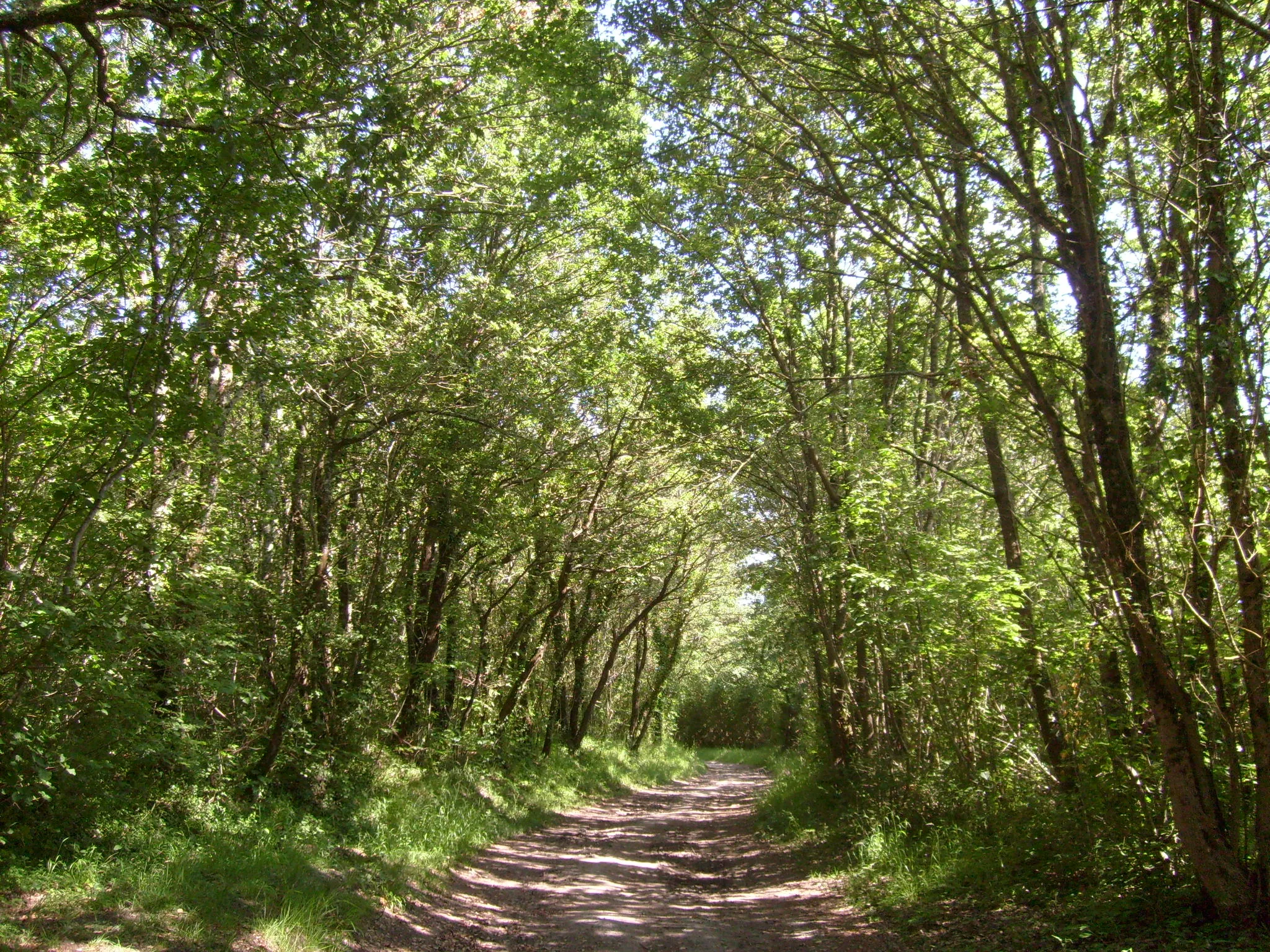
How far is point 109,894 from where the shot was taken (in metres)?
5.11

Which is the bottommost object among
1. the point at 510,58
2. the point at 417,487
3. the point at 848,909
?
the point at 848,909

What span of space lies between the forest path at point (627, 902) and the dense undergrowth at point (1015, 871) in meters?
0.52

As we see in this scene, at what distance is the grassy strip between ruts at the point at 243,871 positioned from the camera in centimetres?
482

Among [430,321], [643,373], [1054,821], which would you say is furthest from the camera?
[643,373]

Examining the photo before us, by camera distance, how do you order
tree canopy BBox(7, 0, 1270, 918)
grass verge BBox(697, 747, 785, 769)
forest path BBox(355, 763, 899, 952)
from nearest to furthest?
tree canopy BBox(7, 0, 1270, 918), forest path BBox(355, 763, 899, 952), grass verge BBox(697, 747, 785, 769)

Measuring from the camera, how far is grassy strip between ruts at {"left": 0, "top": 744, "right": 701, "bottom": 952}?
4.82m

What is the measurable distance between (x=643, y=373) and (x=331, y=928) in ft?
32.5

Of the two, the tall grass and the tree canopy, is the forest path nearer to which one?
the tall grass

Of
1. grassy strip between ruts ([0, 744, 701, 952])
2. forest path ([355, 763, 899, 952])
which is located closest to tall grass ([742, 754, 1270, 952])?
forest path ([355, 763, 899, 952])

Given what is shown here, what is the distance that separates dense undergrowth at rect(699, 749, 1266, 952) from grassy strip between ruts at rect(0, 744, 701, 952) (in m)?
4.69

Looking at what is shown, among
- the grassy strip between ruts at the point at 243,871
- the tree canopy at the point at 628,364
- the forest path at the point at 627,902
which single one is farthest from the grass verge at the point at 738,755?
the grassy strip between ruts at the point at 243,871

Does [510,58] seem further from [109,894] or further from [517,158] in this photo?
[109,894]

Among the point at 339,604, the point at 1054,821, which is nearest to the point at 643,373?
the point at 339,604

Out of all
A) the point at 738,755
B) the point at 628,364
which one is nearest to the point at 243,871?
the point at 628,364
